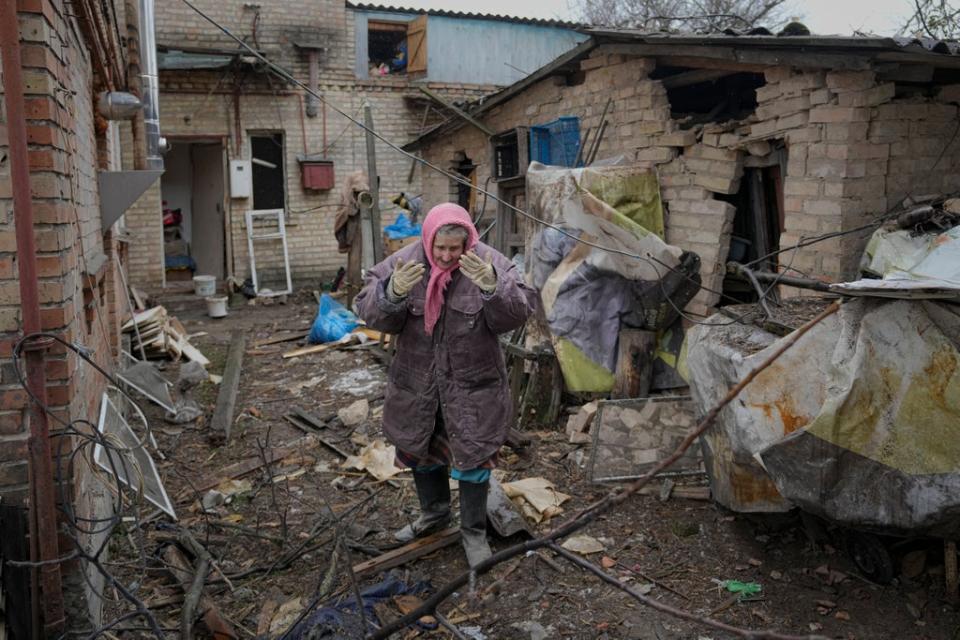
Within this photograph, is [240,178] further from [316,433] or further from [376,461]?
[376,461]

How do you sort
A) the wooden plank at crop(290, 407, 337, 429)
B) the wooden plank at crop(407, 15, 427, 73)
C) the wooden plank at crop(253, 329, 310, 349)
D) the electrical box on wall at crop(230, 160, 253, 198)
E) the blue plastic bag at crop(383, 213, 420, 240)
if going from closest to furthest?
the wooden plank at crop(290, 407, 337, 429) → the wooden plank at crop(253, 329, 310, 349) → the blue plastic bag at crop(383, 213, 420, 240) → the electrical box on wall at crop(230, 160, 253, 198) → the wooden plank at crop(407, 15, 427, 73)

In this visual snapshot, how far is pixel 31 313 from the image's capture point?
2531 millimetres

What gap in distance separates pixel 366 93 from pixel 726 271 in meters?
10.2

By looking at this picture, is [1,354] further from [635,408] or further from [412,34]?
[412,34]

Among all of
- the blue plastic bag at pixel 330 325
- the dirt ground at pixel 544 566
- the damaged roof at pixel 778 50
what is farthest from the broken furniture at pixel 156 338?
the damaged roof at pixel 778 50

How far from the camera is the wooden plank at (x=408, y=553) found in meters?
3.67

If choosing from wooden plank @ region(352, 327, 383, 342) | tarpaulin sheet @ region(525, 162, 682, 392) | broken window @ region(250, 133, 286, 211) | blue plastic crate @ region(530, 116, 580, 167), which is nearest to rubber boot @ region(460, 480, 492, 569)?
tarpaulin sheet @ region(525, 162, 682, 392)

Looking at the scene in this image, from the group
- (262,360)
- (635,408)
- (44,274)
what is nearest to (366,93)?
(262,360)

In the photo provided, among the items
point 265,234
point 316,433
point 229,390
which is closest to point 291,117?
point 265,234

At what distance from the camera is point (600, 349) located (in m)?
6.01

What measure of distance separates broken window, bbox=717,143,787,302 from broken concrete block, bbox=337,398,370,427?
3.24 metres

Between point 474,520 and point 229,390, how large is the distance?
407cm

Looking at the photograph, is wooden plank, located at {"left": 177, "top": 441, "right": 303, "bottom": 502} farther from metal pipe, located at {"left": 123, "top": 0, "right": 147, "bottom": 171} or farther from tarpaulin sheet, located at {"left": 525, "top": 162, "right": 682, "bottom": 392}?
metal pipe, located at {"left": 123, "top": 0, "right": 147, "bottom": 171}

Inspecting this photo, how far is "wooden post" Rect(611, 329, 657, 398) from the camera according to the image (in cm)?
586
